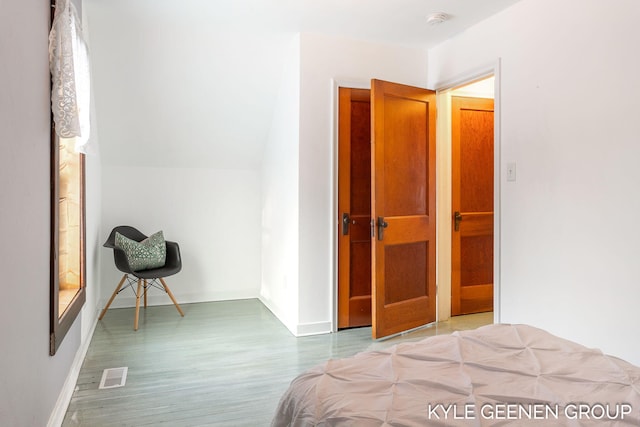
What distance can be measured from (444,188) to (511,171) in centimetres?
97

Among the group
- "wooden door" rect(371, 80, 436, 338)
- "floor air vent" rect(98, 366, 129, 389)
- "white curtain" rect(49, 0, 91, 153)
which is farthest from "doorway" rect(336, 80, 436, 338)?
"white curtain" rect(49, 0, 91, 153)

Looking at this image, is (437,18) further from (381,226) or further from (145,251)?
(145,251)

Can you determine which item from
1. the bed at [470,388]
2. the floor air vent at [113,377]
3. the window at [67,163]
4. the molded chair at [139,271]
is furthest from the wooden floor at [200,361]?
the bed at [470,388]

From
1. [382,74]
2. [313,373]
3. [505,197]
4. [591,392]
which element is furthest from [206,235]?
[591,392]

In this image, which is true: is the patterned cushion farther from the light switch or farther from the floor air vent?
the light switch

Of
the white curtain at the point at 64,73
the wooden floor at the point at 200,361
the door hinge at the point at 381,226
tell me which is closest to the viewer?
the white curtain at the point at 64,73

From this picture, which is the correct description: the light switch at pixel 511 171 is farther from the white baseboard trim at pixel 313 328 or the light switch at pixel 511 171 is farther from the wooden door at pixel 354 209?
the white baseboard trim at pixel 313 328

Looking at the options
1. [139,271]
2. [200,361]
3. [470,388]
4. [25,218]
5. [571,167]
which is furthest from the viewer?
[139,271]

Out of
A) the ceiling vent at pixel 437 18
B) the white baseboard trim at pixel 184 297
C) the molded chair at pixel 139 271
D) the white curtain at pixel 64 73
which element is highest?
the ceiling vent at pixel 437 18

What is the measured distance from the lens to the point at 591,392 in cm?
115

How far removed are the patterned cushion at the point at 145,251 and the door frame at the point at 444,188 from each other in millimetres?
1599

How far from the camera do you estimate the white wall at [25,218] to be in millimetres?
1325

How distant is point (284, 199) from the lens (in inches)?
148

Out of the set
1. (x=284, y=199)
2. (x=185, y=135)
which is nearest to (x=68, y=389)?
(x=284, y=199)
